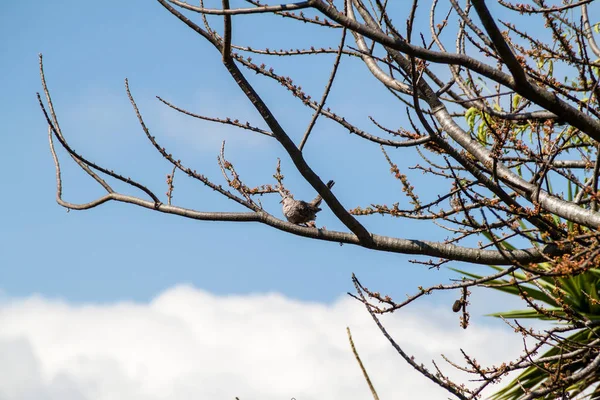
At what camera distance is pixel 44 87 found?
4270mm

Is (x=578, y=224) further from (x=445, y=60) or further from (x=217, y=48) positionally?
(x=217, y=48)

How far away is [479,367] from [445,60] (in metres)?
1.75

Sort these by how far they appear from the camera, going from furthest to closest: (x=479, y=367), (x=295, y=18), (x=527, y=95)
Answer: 1. (x=295, y=18)
2. (x=479, y=367)
3. (x=527, y=95)

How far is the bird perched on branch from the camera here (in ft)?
16.5

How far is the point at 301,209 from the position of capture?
5129 mm

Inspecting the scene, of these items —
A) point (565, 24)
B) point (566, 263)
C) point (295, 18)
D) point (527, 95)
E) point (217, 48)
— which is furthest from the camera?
point (565, 24)

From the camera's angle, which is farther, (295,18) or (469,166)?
(295,18)

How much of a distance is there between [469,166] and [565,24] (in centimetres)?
205

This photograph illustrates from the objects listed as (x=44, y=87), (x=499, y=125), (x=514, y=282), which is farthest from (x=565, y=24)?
(x=44, y=87)

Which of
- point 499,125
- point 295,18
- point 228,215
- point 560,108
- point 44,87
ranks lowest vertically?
point 560,108

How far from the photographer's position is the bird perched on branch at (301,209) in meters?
5.04

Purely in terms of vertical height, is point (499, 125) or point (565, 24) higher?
point (565, 24)

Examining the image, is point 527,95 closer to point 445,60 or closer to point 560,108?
point 560,108

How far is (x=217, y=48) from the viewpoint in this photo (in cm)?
338
